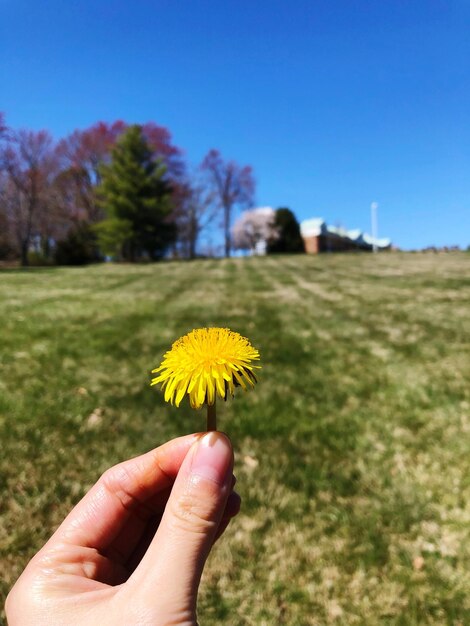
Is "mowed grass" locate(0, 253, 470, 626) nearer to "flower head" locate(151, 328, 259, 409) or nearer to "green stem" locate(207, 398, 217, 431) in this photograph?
"green stem" locate(207, 398, 217, 431)

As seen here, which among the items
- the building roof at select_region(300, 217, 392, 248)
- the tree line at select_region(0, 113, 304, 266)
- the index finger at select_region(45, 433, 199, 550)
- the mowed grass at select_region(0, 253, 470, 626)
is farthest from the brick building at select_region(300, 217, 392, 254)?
the index finger at select_region(45, 433, 199, 550)

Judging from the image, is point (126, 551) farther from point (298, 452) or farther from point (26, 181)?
point (26, 181)

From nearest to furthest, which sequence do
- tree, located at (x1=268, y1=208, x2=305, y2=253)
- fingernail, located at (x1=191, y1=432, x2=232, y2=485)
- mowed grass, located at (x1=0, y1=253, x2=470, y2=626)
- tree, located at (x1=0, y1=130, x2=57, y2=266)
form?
fingernail, located at (x1=191, y1=432, x2=232, y2=485)
mowed grass, located at (x1=0, y1=253, x2=470, y2=626)
tree, located at (x1=0, y1=130, x2=57, y2=266)
tree, located at (x1=268, y1=208, x2=305, y2=253)

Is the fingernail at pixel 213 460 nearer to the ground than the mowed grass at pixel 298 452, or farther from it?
farther from it

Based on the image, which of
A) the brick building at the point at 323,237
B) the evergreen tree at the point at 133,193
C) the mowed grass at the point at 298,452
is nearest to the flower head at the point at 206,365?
the mowed grass at the point at 298,452

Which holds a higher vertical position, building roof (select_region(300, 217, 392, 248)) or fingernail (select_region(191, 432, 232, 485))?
building roof (select_region(300, 217, 392, 248))

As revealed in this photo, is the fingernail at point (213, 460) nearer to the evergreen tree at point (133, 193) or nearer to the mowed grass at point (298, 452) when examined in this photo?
the mowed grass at point (298, 452)
